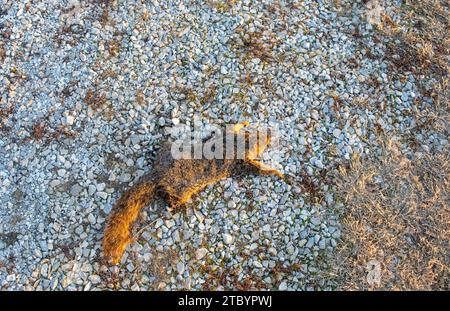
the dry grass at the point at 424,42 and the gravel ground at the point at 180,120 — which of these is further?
the dry grass at the point at 424,42

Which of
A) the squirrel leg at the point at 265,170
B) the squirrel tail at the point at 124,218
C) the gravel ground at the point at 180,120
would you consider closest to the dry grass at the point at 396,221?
the gravel ground at the point at 180,120

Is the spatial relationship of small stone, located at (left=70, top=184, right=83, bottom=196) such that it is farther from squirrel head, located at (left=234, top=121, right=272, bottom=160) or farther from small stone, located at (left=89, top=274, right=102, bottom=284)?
squirrel head, located at (left=234, top=121, right=272, bottom=160)

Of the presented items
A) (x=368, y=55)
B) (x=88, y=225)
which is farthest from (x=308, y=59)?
(x=88, y=225)

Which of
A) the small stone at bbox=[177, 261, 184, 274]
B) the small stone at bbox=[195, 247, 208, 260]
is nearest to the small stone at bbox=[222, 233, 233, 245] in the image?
the small stone at bbox=[195, 247, 208, 260]

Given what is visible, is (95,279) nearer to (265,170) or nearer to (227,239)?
(227,239)

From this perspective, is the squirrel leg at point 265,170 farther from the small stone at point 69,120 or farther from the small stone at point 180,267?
the small stone at point 69,120

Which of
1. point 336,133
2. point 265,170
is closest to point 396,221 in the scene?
point 336,133
